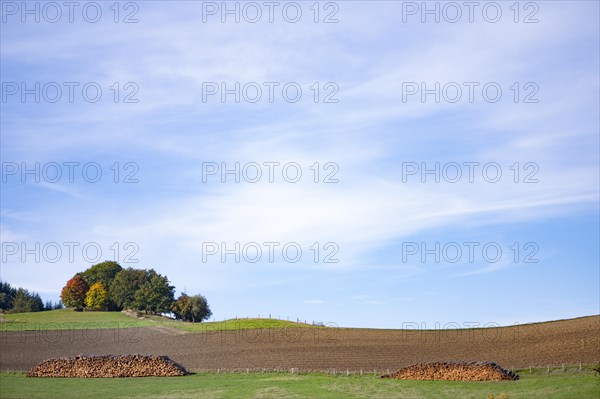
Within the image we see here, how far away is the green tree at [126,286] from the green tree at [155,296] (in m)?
2.23

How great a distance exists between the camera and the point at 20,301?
16212 centimetres

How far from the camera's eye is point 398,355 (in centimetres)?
7525

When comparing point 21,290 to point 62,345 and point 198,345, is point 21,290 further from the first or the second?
point 198,345

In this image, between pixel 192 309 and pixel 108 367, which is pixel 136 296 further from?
pixel 108 367

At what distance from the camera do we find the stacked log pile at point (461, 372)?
54.9 meters

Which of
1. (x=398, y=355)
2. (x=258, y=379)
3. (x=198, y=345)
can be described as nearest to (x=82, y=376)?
(x=258, y=379)

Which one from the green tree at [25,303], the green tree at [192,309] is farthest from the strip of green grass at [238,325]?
the green tree at [25,303]

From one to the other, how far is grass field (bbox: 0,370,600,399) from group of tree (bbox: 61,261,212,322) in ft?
265

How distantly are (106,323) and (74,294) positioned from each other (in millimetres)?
37140

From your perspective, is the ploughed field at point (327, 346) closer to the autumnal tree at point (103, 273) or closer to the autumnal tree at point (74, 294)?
the autumnal tree at point (74, 294)

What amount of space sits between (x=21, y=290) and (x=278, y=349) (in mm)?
109349

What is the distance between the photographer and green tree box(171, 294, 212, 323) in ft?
461

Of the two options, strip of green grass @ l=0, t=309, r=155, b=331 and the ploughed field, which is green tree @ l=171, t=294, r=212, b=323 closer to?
strip of green grass @ l=0, t=309, r=155, b=331

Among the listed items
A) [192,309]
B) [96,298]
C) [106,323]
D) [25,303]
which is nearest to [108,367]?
[106,323]
